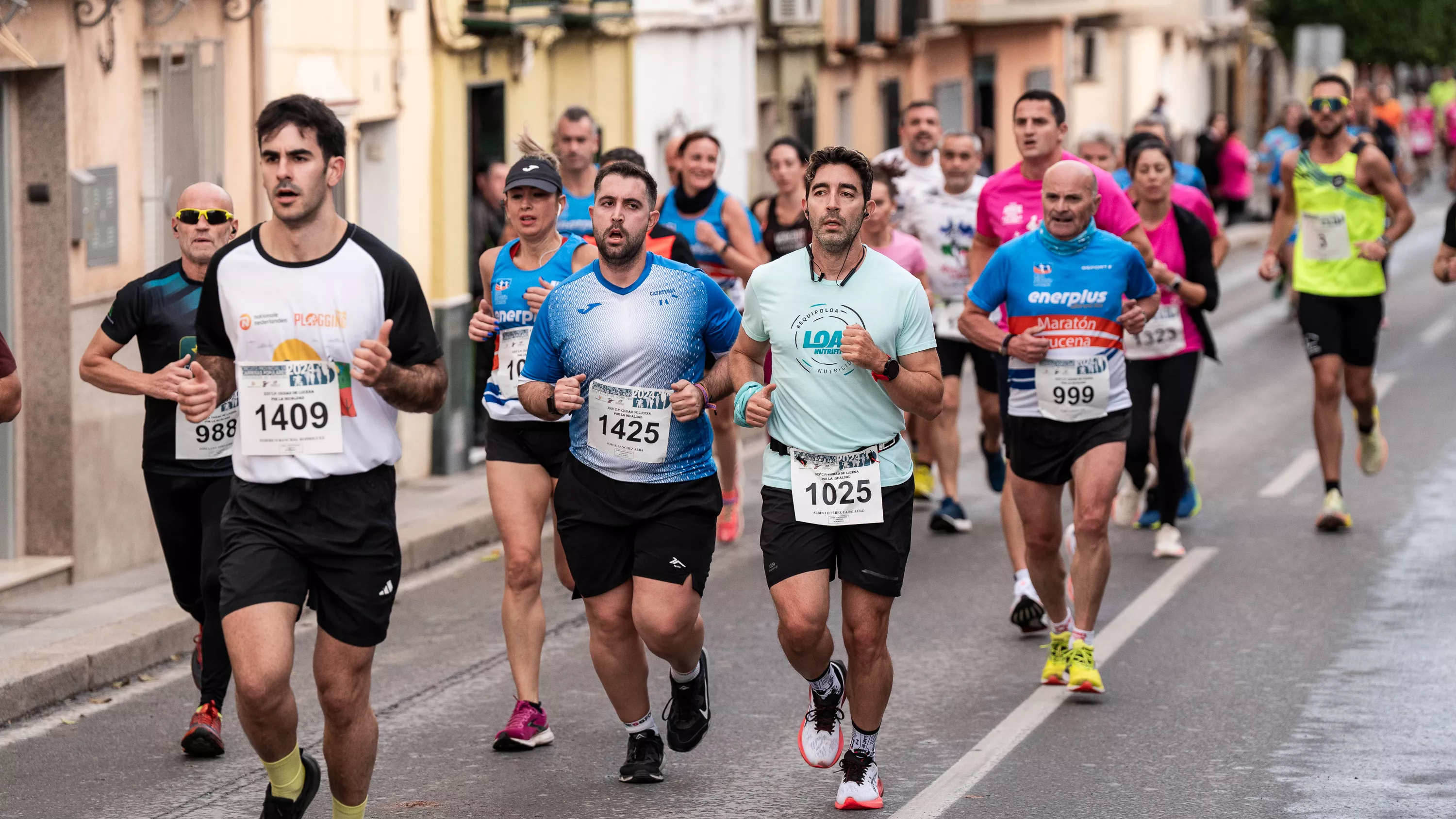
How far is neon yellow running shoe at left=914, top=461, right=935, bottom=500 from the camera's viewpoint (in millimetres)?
12492

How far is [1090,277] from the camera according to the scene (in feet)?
26.2

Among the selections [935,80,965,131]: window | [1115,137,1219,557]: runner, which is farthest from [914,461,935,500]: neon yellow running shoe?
[935,80,965,131]: window

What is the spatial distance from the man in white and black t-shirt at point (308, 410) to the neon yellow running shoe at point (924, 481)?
22.2 ft

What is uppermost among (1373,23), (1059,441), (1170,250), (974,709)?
(1373,23)

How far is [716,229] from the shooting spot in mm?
11539

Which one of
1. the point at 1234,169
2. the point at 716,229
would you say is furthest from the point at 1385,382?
the point at 1234,169

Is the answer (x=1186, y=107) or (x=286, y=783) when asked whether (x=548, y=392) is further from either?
(x=1186, y=107)

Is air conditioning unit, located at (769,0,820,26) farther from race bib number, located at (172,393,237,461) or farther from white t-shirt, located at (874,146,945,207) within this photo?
race bib number, located at (172,393,237,461)

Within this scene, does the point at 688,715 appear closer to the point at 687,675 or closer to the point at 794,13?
the point at 687,675

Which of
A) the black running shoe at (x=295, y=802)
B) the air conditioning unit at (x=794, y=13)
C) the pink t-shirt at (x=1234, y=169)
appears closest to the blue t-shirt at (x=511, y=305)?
the black running shoe at (x=295, y=802)

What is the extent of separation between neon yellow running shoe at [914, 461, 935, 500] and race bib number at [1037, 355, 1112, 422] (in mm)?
4301

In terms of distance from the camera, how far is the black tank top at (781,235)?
39.5 ft

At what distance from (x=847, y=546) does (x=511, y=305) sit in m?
1.82

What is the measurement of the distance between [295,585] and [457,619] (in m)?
4.24
